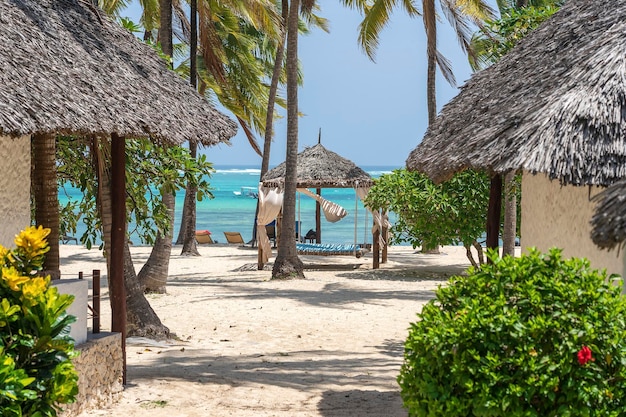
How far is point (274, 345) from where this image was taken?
10.6 m

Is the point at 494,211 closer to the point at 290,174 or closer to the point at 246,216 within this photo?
the point at 290,174

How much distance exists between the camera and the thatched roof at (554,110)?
6250 millimetres

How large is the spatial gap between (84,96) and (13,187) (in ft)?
2.88

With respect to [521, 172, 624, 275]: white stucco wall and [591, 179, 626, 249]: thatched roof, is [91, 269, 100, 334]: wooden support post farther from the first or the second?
[591, 179, 626, 249]: thatched roof

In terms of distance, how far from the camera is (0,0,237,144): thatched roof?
616 centimetres

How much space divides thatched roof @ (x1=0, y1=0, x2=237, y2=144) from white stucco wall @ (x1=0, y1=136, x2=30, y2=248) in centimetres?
48

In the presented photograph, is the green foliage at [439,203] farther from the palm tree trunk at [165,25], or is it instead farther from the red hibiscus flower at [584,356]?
the red hibiscus flower at [584,356]

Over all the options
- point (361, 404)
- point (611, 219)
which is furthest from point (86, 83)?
point (611, 219)

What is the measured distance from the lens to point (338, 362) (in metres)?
9.48

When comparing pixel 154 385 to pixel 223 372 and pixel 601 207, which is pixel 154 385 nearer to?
pixel 223 372

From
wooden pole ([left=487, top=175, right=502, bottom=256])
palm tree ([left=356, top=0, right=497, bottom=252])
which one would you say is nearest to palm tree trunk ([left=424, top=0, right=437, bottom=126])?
palm tree ([left=356, top=0, right=497, bottom=252])

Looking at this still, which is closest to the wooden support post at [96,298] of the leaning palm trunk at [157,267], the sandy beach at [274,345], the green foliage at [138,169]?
the sandy beach at [274,345]

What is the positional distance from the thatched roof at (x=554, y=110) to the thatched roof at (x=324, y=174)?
37.6 ft

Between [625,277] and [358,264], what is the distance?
15.0 metres
